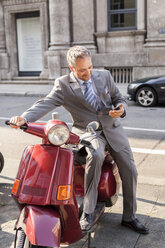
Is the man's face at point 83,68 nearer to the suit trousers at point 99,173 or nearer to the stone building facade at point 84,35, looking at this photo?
the suit trousers at point 99,173

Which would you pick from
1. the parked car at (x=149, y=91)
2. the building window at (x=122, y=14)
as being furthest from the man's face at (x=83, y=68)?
the building window at (x=122, y=14)

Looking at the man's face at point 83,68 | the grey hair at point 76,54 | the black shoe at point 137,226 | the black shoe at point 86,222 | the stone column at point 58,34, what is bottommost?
the black shoe at point 137,226

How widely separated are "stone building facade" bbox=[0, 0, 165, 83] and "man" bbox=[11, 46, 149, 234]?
13895 mm

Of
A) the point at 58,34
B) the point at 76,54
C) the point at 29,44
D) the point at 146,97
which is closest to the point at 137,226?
→ the point at 76,54

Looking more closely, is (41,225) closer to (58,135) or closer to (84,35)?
(58,135)

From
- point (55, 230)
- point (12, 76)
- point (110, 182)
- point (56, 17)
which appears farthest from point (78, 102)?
point (12, 76)

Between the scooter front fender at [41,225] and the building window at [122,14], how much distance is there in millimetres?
16365

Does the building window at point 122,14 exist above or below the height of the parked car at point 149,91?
above

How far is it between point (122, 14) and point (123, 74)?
A: 3.10 m

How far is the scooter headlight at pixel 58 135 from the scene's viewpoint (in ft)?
8.02

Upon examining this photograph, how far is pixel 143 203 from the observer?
3900 millimetres

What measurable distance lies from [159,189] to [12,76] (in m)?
17.2

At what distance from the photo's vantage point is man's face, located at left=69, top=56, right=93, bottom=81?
9.32ft

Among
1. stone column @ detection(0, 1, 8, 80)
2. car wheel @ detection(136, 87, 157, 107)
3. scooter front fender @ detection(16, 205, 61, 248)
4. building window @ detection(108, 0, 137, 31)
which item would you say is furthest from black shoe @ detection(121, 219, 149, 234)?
stone column @ detection(0, 1, 8, 80)
